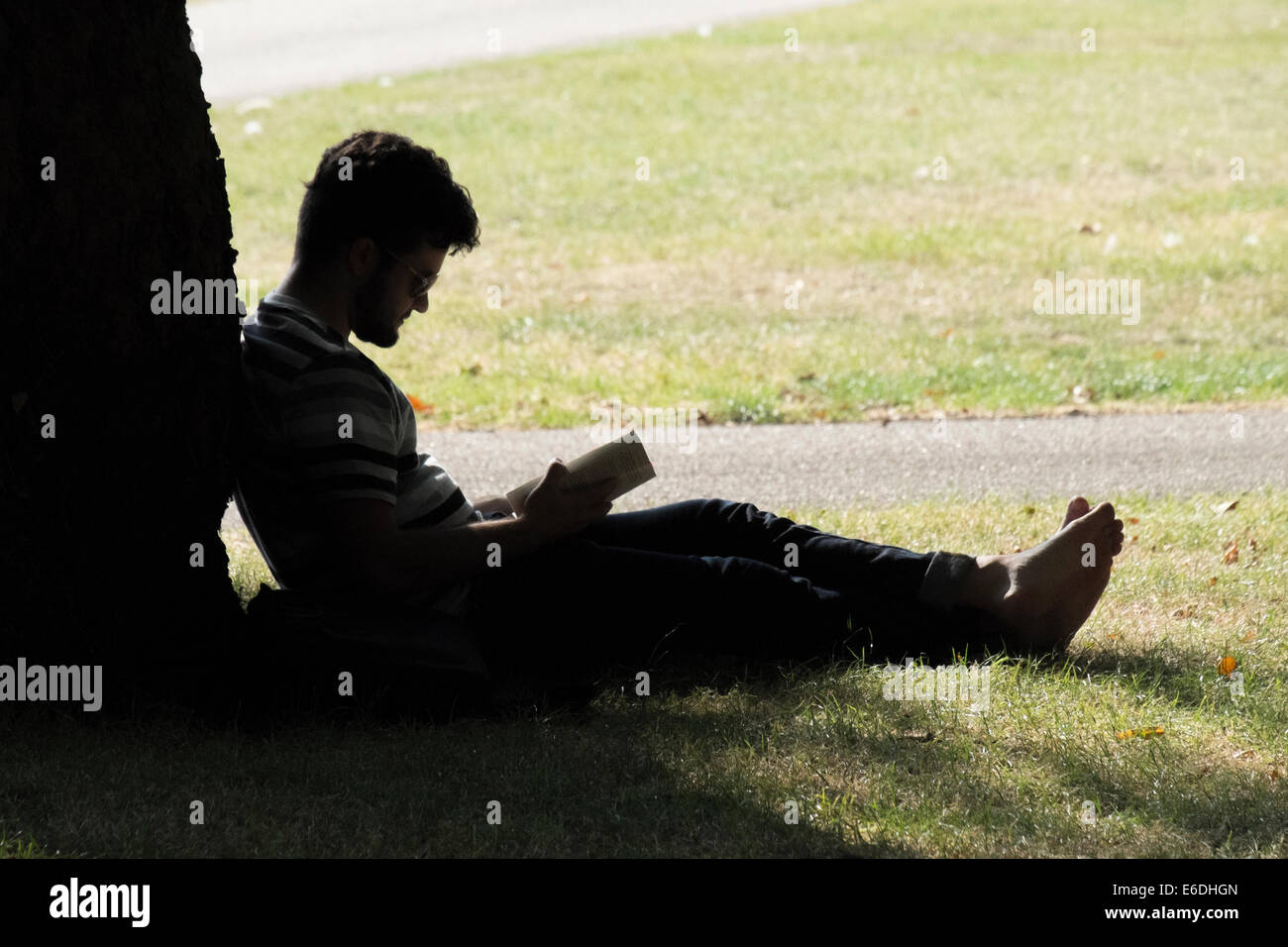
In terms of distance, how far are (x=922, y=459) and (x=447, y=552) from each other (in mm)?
3639

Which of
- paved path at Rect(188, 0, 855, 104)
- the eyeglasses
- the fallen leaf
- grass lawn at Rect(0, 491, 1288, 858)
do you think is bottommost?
grass lawn at Rect(0, 491, 1288, 858)

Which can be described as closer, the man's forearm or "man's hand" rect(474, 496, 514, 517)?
the man's forearm

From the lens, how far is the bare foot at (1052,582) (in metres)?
4.25

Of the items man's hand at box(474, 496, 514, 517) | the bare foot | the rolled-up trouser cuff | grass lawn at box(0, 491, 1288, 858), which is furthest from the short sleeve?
the bare foot

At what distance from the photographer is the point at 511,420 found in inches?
308

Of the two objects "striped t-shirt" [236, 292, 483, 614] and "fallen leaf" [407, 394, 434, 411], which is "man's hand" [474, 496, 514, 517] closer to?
"striped t-shirt" [236, 292, 483, 614]

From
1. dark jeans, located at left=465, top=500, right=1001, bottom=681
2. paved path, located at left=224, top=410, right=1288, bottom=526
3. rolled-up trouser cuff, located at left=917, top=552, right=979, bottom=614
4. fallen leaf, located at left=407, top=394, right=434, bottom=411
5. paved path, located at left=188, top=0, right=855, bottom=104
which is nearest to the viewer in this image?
dark jeans, located at left=465, top=500, right=1001, bottom=681

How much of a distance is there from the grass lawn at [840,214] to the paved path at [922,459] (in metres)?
0.33

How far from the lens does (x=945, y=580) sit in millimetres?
4316

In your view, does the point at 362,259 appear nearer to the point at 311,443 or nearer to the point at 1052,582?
the point at 311,443

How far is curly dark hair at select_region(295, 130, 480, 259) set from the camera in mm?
3936

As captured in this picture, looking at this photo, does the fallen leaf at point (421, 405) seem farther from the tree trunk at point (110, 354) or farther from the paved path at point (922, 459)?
the tree trunk at point (110, 354)

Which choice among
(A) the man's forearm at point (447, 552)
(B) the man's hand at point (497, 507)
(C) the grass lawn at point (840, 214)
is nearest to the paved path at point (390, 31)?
(C) the grass lawn at point (840, 214)

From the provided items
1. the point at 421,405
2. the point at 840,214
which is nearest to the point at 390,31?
the point at 840,214
